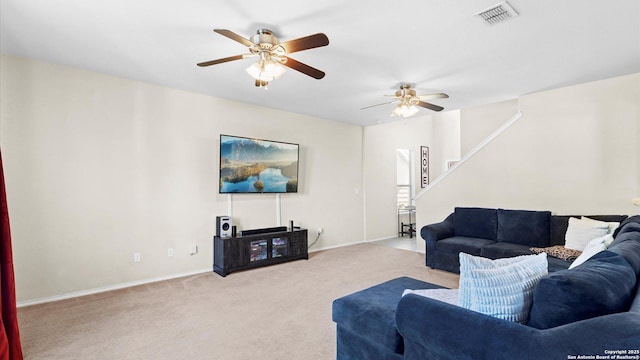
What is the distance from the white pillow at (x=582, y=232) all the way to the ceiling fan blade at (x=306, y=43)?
344cm

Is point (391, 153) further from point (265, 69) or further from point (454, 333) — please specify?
point (454, 333)

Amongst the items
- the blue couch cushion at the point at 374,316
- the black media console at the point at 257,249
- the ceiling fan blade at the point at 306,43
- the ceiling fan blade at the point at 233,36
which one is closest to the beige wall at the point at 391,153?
the black media console at the point at 257,249

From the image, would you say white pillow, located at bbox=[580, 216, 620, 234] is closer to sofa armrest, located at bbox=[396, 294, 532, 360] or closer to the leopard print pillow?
the leopard print pillow

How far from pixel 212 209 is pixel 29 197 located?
1.99 metres

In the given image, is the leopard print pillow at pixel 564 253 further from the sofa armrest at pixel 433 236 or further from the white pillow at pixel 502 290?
the white pillow at pixel 502 290

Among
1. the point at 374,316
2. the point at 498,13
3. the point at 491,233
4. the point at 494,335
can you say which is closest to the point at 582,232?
the point at 491,233

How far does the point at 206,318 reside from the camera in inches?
111

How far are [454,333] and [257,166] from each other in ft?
13.0

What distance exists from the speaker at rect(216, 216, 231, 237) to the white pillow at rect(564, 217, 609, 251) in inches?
168

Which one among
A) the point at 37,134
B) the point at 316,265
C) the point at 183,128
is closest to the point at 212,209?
the point at 183,128

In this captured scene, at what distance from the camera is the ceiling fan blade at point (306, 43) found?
218 cm

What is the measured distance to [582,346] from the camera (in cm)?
94

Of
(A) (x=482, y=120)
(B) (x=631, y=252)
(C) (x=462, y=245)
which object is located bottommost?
(C) (x=462, y=245)

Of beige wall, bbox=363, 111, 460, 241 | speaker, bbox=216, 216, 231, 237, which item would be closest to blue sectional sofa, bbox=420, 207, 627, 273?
beige wall, bbox=363, 111, 460, 241
